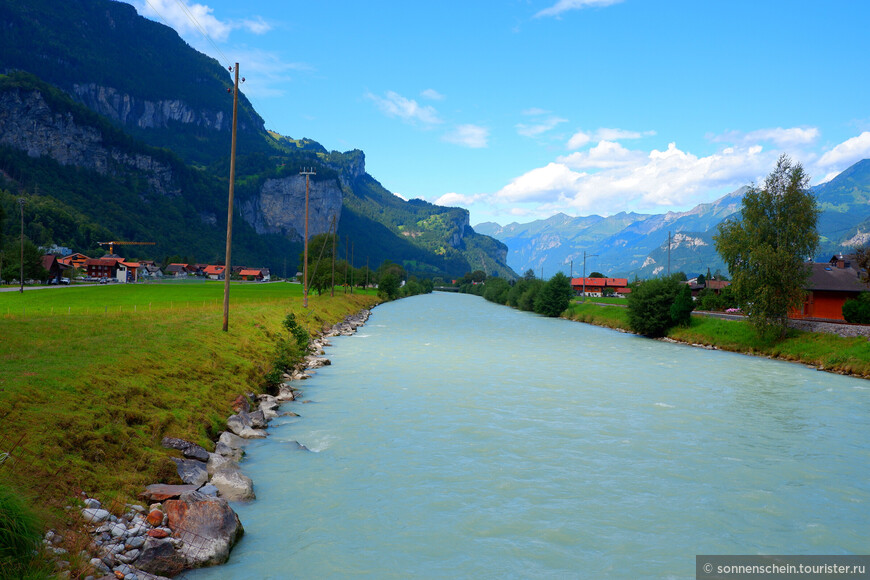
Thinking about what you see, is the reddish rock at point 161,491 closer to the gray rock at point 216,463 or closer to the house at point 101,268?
the gray rock at point 216,463

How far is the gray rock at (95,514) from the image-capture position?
915cm

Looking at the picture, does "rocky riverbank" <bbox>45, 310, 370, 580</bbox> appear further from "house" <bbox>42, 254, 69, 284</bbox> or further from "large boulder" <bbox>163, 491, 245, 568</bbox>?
"house" <bbox>42, 254, 69, 284</bbox>

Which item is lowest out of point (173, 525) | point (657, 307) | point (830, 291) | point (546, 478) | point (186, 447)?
point (546, 478)

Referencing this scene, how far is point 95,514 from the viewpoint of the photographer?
932 cm

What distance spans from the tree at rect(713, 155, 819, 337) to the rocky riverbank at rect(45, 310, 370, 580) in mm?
45087

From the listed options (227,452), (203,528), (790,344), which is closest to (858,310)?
(790,344)

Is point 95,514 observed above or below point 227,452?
above

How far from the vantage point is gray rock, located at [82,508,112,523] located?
9.15 meters

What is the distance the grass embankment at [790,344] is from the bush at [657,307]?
151 cm

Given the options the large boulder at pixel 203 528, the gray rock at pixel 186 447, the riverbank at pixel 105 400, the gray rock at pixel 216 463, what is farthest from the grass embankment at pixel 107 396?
the large boulder at pixel 203 528

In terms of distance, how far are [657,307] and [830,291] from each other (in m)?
15.9

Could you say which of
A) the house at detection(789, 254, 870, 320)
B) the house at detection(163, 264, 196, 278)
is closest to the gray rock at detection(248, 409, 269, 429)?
the house at detection(789, 254, 870, 320)

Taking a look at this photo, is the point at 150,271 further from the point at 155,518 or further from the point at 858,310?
the point at 155,518

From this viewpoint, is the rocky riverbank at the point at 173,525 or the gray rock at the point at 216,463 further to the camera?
the gray rock at the point at 216,463
